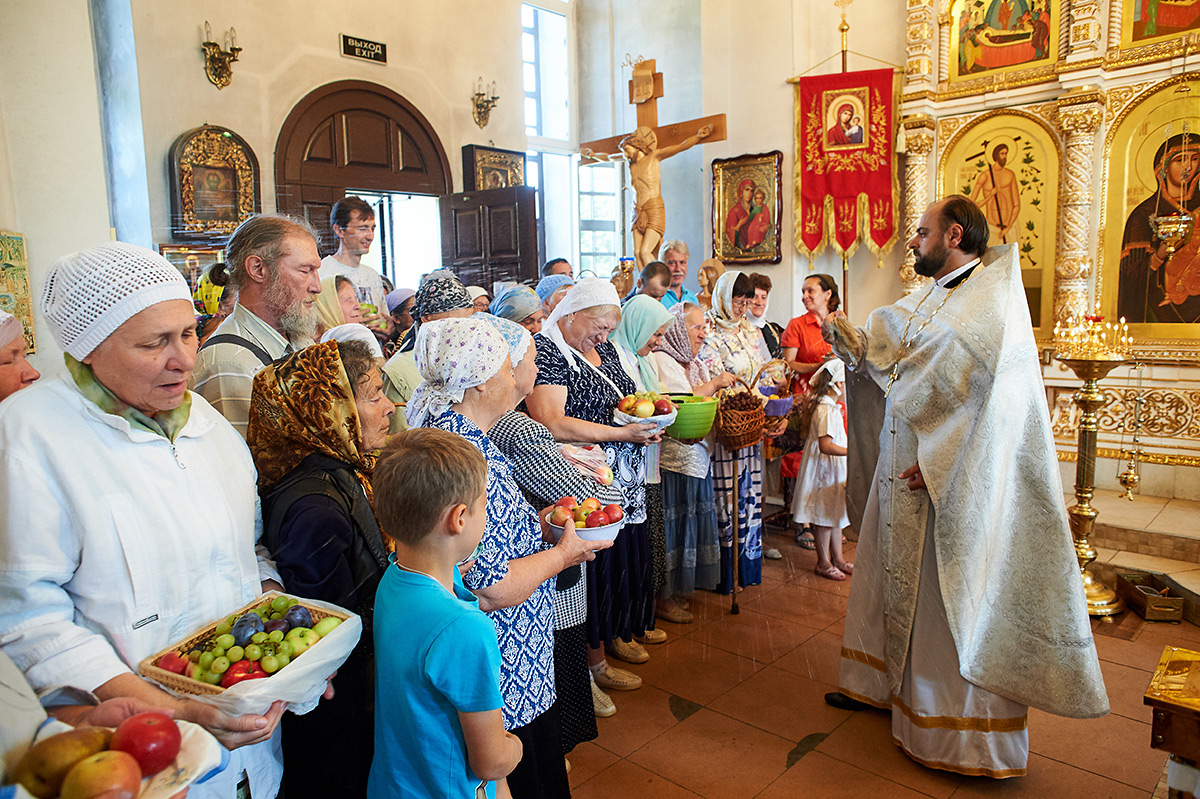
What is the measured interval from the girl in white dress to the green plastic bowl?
1630 millimetres

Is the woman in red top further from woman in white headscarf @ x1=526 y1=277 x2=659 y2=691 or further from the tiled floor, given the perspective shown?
woman in white headscarf @ x1=526 y1=277 x2=659 y2=691

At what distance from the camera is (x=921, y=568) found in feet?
9.96

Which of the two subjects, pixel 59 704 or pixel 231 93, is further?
pixel 231 93

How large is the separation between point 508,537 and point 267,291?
1251 mm

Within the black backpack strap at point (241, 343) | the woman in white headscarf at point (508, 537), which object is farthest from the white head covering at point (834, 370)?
the black backpack strap at point (241, 343)

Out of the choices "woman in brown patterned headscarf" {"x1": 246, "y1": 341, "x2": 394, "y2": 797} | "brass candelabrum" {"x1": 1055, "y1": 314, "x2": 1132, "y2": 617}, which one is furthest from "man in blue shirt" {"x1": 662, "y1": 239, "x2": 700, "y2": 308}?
"woman in brown patterned headscarf" {"x1": 246, "y1": 341, "x2": 394, "y2": 797}

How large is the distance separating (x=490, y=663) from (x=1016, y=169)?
838cm

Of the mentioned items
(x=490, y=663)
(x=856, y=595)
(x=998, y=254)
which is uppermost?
(x=998, y=254)

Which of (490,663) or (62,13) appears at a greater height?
(62,13)

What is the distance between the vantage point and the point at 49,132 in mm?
4547

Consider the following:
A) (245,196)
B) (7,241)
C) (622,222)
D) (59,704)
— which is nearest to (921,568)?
(59,704)

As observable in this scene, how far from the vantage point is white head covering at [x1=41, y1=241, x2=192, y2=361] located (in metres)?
1.46

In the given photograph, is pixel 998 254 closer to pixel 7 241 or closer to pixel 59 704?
pixel 59 704

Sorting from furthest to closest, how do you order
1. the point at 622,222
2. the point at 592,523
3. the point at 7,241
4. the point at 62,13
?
the point at 622,222 → the point at 62,13 → the point at 7,241 → the point at 592,523
